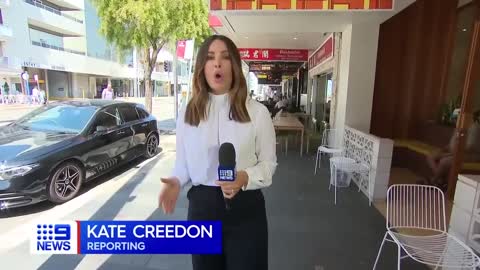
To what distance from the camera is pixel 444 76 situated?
5582 mm

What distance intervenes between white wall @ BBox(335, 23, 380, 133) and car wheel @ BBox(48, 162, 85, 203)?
4425mm

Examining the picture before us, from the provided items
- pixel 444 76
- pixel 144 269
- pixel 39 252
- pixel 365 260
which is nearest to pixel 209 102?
pixel 144 269

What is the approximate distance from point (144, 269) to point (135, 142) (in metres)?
3.61

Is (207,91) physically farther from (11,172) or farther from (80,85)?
(80,85)

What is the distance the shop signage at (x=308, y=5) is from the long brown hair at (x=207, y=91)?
10.9ft

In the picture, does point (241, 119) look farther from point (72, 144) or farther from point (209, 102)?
point (72, 144)

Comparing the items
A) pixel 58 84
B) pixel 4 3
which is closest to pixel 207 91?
pixel 4 3

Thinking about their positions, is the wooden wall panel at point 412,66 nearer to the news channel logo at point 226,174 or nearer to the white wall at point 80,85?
the news channel logo at point 226,174

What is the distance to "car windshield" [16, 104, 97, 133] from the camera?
14.8 ft

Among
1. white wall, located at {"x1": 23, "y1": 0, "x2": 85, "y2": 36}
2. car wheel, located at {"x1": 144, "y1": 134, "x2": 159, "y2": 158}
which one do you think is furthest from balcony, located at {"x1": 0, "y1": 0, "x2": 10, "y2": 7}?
→ car wheel, located at {"x1": 144, "y1": 134, "x2": 159, "y2": 158}

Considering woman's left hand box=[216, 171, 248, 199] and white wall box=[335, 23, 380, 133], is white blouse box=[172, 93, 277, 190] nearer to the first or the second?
woman's left hand box=[216, 171, 248, 199]

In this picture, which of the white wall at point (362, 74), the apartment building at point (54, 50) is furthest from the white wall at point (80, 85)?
the white wall at point (362, 74)

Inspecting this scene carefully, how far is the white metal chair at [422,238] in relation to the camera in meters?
1.93

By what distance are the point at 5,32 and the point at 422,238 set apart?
2511cm
